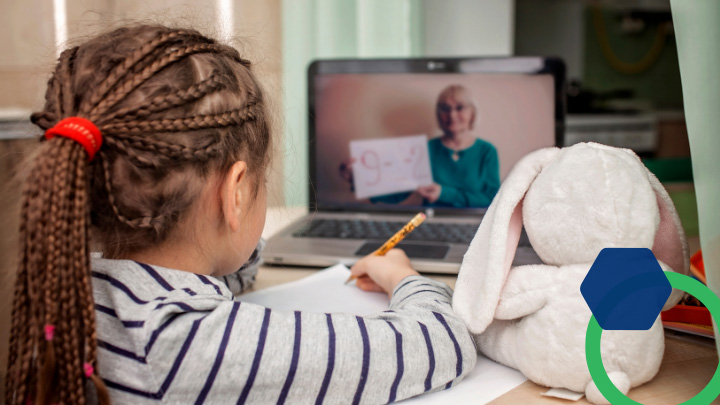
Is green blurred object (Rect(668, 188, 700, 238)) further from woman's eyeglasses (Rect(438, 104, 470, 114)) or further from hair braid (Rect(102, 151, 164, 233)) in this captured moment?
hair braid (Rect(102, 151, 164, 233))

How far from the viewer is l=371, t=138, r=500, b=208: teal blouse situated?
0.96m

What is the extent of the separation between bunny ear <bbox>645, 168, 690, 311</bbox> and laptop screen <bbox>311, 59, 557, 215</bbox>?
488 millimetres

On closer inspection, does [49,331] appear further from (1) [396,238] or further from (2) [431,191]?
(2) [431,191]

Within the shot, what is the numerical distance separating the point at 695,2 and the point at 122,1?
1.30 meters

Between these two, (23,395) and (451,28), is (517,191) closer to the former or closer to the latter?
(23,395)

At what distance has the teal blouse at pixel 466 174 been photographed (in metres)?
0.96

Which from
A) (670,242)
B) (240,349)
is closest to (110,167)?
(240,349)

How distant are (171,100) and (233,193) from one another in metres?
0.09

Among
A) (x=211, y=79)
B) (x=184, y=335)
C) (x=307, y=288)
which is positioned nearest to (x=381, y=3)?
(x=307, y=288)

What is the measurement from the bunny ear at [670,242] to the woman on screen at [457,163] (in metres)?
0.50

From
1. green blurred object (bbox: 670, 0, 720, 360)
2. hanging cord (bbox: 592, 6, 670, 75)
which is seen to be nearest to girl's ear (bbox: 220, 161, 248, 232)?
green blurred object (bbox: 670, 0, 720, 360)

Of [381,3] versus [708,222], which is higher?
[381,3]

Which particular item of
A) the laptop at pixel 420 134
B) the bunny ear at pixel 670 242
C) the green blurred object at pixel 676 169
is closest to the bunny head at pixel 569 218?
the bunny ear at pixel 670 242

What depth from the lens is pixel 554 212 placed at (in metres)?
0.44
